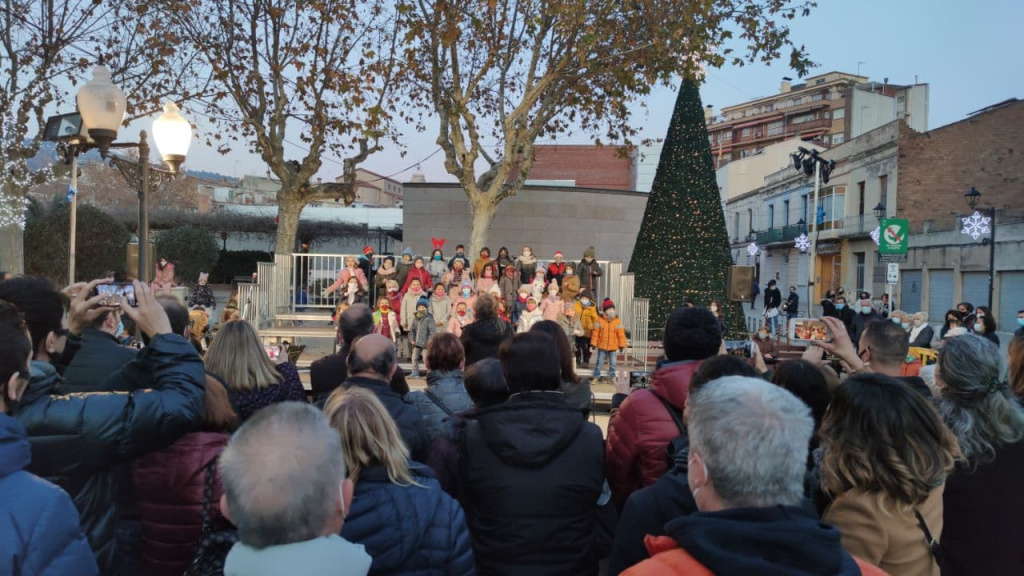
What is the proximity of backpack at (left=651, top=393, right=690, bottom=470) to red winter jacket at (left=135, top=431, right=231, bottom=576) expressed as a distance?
177 centimetres

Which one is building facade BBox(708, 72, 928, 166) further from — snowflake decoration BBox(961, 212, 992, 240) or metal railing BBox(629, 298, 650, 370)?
metal railing BBox(629, 298, 650, 370)

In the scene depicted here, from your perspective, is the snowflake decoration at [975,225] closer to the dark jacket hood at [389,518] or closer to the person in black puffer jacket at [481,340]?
the person in black puffer jacket at [481,340]

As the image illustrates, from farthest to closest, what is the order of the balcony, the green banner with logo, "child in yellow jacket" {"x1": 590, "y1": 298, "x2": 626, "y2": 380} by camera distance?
the balcony, the green banner with logo, "child in yellow jacket" {"x1": 590, "y1": 298, "x2": 626, "y2": 380}

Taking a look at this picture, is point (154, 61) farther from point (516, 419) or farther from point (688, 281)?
point (516, 419)

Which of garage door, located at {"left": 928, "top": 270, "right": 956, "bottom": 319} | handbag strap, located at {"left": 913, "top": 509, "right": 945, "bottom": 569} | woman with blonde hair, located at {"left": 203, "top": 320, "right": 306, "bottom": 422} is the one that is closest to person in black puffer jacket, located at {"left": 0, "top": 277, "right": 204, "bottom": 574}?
woman with blonde hair, located at {"left": 203, "top": 320, "right": 306, "bottom": 422}

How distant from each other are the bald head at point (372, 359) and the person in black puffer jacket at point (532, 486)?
2.53 feet

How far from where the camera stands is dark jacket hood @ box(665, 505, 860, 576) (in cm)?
147

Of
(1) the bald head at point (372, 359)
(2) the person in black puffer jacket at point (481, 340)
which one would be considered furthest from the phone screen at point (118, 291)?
(2) the person in black puffer jacket at point (481, 340)

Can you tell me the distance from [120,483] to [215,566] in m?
0.86

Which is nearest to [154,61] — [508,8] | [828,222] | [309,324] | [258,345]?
[309,324]

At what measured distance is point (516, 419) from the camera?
9.70 ft

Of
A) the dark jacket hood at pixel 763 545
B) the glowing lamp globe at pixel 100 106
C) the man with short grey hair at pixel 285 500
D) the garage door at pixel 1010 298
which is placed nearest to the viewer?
the dark jacket hood at pixel 763 545

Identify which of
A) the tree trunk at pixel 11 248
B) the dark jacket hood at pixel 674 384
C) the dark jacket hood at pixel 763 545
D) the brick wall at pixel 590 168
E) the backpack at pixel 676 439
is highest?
the brick wall at pixel 590 168

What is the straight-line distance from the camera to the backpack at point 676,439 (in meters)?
2.83
